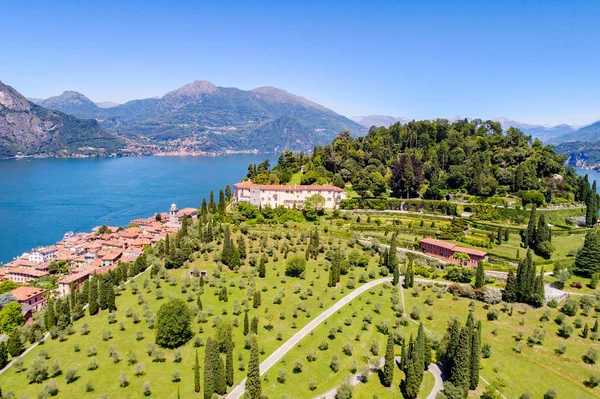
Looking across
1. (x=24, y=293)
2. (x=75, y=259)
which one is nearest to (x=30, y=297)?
(x=24, y=293)

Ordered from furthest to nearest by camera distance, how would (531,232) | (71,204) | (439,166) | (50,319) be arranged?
1. (71,204)
2. (439,166)
3. (531,232)
4. (50,319)

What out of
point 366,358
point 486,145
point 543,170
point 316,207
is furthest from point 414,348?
point 486,145

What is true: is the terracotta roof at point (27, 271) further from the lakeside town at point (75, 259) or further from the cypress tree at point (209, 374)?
the cypress tree at point (209, 374)

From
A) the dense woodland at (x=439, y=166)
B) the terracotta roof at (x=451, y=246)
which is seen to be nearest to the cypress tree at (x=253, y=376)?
the terracotta roof at (x=451, y=246)

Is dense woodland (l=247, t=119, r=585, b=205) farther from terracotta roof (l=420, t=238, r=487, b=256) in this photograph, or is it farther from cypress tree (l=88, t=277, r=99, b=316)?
cypress tree (l=88, t=277, r=99, b=316)

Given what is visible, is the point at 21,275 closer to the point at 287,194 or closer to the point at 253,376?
the point at 287,194

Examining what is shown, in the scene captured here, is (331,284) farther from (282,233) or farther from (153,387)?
(153,387)
